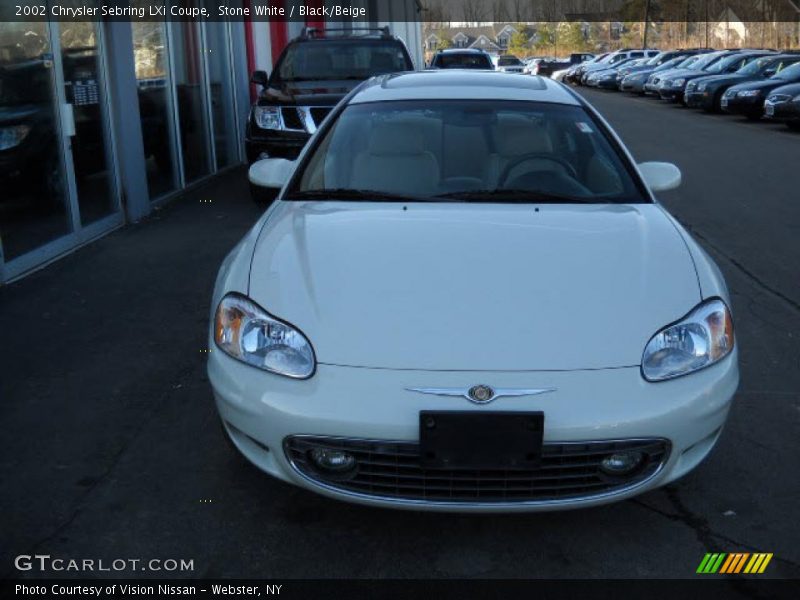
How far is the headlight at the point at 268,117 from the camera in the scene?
387 inches

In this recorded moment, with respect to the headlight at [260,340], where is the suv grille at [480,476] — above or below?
below

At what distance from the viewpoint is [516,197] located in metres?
4.17

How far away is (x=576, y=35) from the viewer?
88.6 m

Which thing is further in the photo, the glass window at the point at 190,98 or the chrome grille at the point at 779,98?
the chrome grille at the point at 779,98

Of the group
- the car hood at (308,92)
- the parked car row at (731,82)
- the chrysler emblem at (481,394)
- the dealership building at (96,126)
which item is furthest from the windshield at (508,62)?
the chrysler emblem at (481,394)

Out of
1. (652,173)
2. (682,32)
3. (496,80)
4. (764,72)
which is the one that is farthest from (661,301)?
(682,32)

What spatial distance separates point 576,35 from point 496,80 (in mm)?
88170

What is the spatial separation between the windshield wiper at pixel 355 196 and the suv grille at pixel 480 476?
57.8 inches

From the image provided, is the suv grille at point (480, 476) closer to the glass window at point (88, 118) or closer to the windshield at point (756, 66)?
the glass window at point (88, 118)

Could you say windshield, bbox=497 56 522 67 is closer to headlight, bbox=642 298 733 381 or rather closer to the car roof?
the car roof

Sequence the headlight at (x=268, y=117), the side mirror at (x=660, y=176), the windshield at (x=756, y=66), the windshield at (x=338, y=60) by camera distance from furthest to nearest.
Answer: the windshield at (x=756, y=66)
the windshield at (x=338, y=60)
the headlight at (x=268, y=117)
the side mirror at (x=660, y=176)

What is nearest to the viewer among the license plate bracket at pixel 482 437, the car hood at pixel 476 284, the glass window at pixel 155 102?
the license plate bracket at pixel 482 437

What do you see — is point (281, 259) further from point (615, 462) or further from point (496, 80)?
point (496, 80)

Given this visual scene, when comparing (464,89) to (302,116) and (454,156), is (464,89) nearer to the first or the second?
(454,156)
